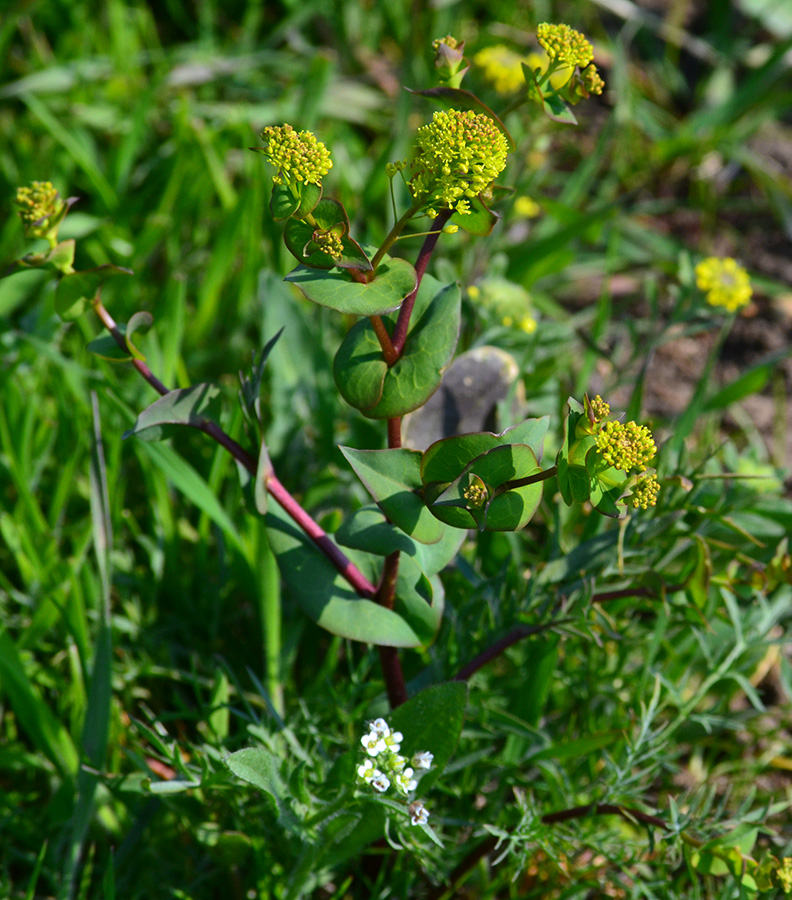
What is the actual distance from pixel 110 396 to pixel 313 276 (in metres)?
0.81

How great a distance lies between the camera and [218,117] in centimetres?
258

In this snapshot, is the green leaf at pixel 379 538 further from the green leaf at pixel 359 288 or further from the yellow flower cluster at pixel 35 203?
the yellow flower cluster at pixel 35 203

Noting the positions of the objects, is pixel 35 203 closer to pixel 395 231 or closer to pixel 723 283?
pixel 395 231

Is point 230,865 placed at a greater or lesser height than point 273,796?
lesser

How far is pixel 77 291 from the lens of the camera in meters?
1.14

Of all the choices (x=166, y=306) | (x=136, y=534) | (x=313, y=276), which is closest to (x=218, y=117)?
(x=166, y=306)

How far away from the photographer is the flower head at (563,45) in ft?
3.24

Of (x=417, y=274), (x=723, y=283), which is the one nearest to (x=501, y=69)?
(x=723, y=283)

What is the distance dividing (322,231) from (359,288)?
0.07m

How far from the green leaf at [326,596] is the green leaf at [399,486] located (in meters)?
0.20

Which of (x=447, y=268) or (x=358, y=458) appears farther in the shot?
(x=447, y=268)

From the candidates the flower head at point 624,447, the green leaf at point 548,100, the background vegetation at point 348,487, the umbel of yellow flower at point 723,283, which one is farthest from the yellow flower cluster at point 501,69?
the flower head at point 624,447

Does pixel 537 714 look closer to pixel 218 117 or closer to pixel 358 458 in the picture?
pixel 358 458

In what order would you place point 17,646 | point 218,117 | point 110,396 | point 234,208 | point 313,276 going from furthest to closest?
1. point 218,117
2. point 234,208
3. point 110,396
4. point 17,646
5. point 313,276
